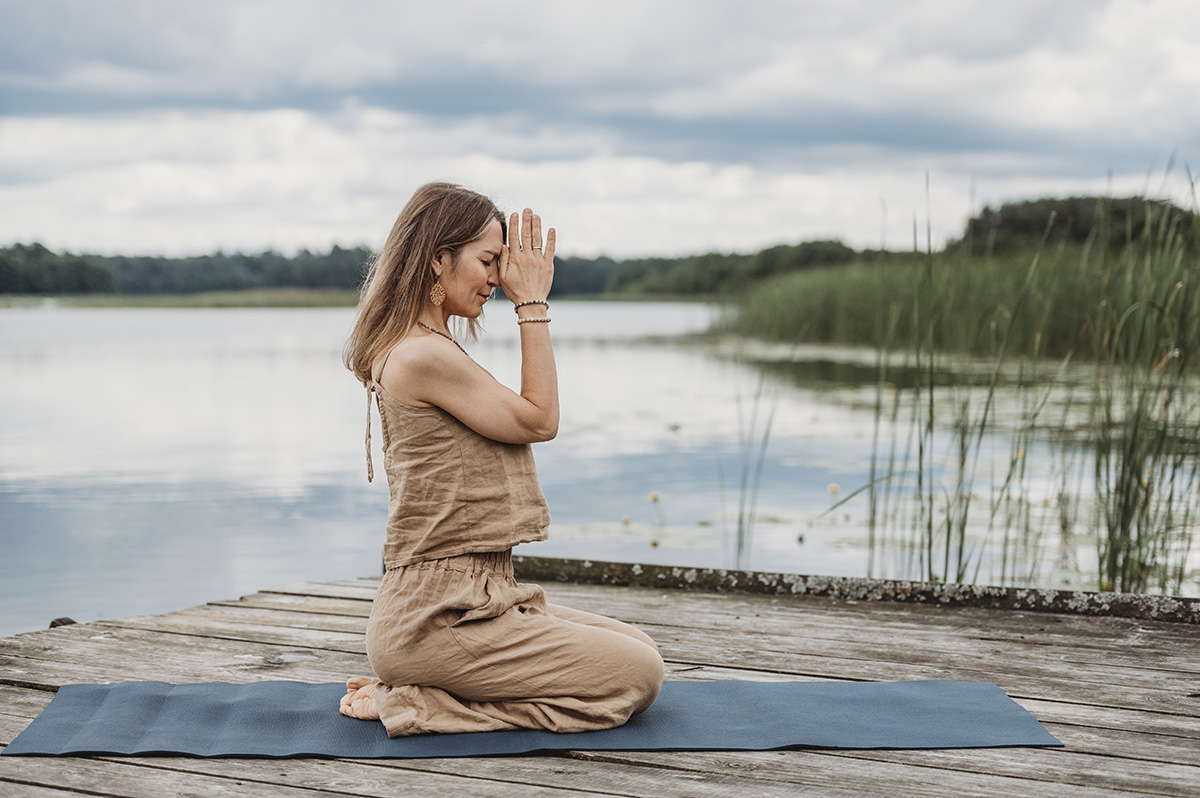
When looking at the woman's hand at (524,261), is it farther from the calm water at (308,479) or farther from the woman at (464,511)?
the calm water at (308,479)

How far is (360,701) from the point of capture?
2.08m

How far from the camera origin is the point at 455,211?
80.0 inches

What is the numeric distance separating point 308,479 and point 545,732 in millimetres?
5369

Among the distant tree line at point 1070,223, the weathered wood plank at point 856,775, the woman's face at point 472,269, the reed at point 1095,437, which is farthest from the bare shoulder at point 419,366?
the distant tree line at point 1070,223

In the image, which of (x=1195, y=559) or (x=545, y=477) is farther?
(x=545, y=477)

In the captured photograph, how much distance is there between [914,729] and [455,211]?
50.1 inches

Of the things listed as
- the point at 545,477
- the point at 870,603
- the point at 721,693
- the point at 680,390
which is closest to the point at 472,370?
the point at 721,693

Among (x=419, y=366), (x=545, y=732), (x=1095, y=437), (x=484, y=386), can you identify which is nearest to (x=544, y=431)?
(x=484, y=386)

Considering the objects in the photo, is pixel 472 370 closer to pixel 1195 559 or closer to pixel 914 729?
pixel 914 729

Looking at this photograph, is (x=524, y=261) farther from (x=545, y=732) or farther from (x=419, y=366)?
(x=545, y=732)

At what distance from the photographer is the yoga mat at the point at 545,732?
1913mm

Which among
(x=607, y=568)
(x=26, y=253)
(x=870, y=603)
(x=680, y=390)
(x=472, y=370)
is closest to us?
(x=472, y=370)

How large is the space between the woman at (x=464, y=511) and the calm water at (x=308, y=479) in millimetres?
1894

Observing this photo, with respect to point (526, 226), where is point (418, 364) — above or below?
below
